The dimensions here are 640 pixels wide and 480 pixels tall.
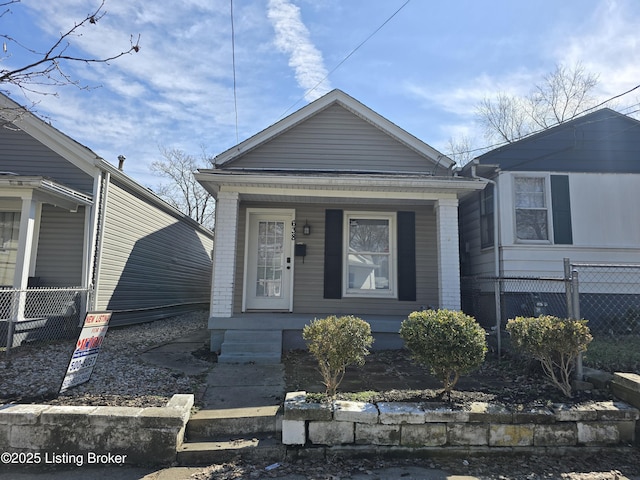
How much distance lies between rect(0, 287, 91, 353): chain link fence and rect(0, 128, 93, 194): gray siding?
2.38m

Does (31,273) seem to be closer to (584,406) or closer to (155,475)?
(155,475)

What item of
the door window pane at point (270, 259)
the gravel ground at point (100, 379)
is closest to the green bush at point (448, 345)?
the gravel ground at point (100, 379)

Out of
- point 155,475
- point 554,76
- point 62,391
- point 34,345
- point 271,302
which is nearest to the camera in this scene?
point 155,475

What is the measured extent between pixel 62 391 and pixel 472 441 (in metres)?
4.18

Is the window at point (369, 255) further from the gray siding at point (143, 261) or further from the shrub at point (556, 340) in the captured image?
the gray siding at point (143, 261)

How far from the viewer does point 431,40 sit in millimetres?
6914

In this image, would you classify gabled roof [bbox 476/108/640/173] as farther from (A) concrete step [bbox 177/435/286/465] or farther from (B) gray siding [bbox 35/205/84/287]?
(B) gray siding [bbox 35/205/84/287]

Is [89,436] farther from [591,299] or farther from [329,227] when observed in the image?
[591,299]

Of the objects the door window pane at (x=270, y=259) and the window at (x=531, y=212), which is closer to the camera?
the door window pane at (x=270, y=259)

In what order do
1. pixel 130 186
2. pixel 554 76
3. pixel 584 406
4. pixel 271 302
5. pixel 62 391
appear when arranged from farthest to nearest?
pixel 554 76
pixel 130 186
pixel 271 302
pixel 62 391
pixel 584 406

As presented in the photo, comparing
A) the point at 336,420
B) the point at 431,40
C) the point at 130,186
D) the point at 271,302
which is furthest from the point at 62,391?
the point at 431,40

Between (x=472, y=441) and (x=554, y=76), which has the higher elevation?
(x=554, y=76)

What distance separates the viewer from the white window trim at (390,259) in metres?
7.49

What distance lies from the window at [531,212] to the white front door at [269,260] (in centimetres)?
469
